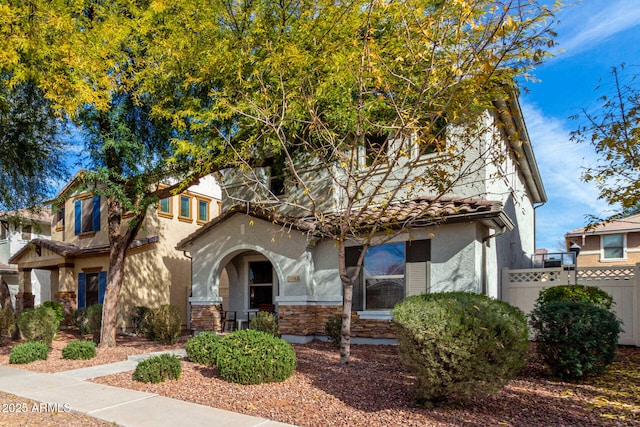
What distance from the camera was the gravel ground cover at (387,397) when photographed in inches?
210

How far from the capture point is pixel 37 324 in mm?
11844

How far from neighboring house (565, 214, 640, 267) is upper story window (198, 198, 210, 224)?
1974 cm

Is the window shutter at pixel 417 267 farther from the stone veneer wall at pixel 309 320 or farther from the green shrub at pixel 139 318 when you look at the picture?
the green shrub at pixel 139 318

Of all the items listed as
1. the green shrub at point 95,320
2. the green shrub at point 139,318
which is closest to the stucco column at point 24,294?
the green shrub at point 139,318

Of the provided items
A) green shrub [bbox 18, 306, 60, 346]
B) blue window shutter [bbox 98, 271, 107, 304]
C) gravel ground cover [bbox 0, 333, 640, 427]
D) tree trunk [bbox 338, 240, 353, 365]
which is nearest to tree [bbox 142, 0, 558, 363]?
tree trunk [bbox 338, 240, 353, 365]

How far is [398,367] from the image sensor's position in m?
8.24

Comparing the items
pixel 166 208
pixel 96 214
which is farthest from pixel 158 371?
pixel 96 214

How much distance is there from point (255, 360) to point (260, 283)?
9.36 m

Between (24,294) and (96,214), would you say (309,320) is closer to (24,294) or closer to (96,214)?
(96,214)

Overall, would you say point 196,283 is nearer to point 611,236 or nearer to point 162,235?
point 162,235

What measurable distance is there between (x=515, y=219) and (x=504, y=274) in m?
4.32

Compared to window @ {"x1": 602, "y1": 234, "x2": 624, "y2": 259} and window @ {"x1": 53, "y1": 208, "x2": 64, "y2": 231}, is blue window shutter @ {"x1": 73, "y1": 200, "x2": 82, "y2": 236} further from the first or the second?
window @ {"x1": 602, "y1": 234, "x2": 624, "y2": 259}

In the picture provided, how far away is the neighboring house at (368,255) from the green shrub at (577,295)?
150 centimetres

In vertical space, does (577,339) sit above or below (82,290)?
above
